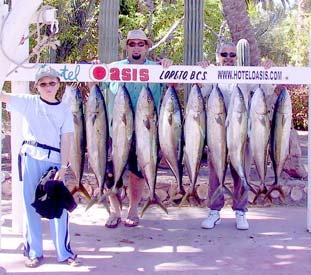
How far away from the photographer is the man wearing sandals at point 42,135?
484cm

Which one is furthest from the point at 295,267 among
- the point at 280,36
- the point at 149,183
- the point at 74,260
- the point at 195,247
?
the point at 280,36

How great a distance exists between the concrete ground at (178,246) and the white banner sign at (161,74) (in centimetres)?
161

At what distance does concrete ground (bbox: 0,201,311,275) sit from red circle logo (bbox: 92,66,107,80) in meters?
1.64

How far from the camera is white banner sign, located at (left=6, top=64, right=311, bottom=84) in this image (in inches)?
220

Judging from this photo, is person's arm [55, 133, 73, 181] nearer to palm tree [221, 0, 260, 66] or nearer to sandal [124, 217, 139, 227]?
sandal [124, 217, 139, 227]

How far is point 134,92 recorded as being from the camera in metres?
6.02

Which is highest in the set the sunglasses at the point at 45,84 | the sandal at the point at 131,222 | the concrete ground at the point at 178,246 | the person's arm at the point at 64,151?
the sunglasses at the point at 45,84

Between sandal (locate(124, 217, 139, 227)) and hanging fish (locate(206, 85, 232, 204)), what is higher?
hanging fish (locate(206, 85, 232, 204))

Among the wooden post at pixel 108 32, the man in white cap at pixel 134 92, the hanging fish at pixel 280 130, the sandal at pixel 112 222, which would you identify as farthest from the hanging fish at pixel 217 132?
the wooden post at pixel 108 32

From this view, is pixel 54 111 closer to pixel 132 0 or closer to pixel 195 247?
pixel 195 247

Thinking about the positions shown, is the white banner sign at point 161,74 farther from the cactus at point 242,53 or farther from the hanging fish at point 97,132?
the cactus at point 242,53

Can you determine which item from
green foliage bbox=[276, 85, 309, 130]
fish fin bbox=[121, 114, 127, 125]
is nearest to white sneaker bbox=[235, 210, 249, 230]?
fish fin bbox=[121, 114, 127, 125]

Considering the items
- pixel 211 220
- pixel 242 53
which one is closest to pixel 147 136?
pixel 211 220

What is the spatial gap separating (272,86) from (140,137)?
165 cm
